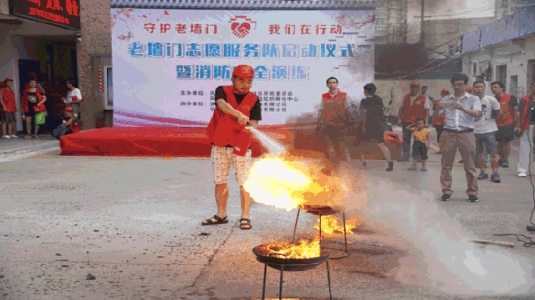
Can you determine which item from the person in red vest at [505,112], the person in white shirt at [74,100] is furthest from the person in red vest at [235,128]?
the person in white shirt at [74,100]

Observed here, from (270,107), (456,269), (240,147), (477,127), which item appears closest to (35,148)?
(270,107)

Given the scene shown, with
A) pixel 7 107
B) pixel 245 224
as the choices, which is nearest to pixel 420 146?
pixel 245 224

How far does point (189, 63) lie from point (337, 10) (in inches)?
157

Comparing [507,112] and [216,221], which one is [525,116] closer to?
[507,112]

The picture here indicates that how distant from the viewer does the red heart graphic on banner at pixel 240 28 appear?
47.9 ft

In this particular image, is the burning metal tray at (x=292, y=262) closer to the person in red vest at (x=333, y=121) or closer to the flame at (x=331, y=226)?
the flame at (x=331, y=226)

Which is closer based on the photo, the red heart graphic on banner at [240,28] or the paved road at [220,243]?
the paved road at [220,243]

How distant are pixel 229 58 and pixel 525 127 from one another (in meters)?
7.37

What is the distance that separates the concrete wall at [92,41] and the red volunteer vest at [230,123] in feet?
37.0

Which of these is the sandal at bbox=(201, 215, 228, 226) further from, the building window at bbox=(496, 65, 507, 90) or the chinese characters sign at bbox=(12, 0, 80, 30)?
the building window at bbox=(496, 65, 507, 90)

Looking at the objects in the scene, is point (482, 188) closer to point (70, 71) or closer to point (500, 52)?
point (500, 52)

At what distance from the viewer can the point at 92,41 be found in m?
17.1

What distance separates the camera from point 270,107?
579 inches

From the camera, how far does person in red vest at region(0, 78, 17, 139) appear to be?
1616 cm
